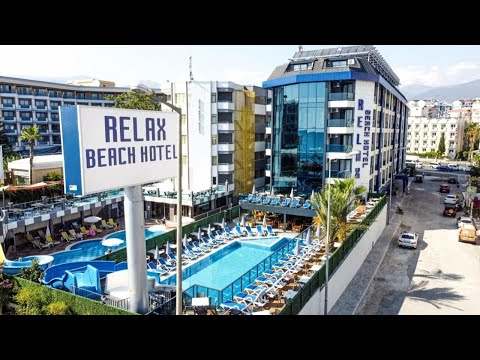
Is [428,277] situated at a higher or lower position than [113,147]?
lower

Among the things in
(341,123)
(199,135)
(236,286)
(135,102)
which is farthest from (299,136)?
(135,102)

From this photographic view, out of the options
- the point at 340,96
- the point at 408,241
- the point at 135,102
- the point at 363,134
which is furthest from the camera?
the point at 135,102

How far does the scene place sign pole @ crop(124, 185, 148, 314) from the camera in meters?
12.6

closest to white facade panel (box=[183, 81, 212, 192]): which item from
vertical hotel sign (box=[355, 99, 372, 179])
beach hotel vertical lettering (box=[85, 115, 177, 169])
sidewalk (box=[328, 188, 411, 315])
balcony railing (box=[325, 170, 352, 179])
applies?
balcony railing (box=[325, 170, 352, 179])

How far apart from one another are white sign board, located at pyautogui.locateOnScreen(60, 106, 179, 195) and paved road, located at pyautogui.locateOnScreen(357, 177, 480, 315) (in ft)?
40.9

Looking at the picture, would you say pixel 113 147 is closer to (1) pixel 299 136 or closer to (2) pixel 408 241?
(2) pixel 408 241

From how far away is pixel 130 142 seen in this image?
38.2 ft

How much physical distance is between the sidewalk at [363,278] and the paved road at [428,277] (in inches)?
13.1

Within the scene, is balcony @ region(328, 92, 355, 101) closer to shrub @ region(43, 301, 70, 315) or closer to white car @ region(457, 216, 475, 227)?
white car @ region(457, 216, 475, 227)

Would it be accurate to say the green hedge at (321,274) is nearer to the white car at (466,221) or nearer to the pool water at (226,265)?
the pool water at (226,265)

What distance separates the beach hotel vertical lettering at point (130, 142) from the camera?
35.5 ft

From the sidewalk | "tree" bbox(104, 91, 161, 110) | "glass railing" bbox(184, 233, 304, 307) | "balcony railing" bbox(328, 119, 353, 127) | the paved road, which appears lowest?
the paved road

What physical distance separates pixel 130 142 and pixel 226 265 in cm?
1524
